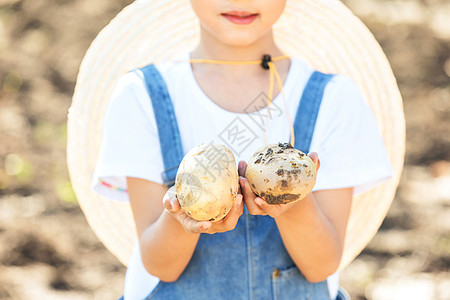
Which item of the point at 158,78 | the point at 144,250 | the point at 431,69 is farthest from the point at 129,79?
the point at 431,69

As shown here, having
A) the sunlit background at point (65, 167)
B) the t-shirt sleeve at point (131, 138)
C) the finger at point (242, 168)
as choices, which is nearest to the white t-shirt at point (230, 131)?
the t-shirt sleeve at point (131, 138)

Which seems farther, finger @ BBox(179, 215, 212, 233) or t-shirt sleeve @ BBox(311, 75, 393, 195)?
t-shirt sleeve @ BBox(311, 75, 393, 195)

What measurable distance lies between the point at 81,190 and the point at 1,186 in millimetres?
1232

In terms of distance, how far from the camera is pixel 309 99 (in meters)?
1.26

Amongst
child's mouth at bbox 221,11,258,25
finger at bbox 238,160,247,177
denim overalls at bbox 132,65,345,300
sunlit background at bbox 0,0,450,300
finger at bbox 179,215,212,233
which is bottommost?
sunlit background at bbox 0,0,450,300

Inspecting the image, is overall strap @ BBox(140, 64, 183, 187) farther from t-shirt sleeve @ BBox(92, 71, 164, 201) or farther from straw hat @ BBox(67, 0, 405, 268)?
straw hat @ BBox(67, 0, 405, 268)

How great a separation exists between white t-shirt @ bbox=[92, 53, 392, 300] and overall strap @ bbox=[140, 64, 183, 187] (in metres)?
0.02

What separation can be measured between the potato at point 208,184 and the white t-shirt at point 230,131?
268mm

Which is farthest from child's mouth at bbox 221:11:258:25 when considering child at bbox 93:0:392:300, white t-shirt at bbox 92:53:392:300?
white t-shirt at bbox 92:53:392:300

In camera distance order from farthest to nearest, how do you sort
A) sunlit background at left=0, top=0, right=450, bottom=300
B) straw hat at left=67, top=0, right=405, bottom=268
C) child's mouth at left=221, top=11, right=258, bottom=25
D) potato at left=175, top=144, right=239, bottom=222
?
sunlit background at left=0, top=0, right=450, bottom=300 → straw hat at left=67, top=0, right=405, bottom=268 → child's mouth at left=221, top=11, right=258, bottom=25 → potato at left=175, top=144, right=239, bottom=222

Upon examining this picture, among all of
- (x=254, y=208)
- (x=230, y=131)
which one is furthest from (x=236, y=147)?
(x=254, y=208)

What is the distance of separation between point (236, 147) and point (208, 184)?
34cm

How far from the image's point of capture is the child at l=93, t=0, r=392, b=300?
1187 millimetres

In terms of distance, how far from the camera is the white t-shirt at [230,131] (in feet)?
4.00
